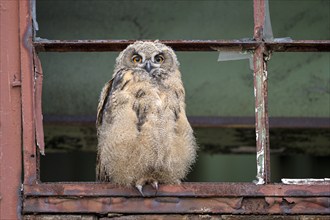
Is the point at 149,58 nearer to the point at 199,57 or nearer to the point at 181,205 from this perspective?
the point at 181,205

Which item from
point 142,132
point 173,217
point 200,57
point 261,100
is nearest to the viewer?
point 173,217

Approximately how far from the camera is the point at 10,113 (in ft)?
9.51

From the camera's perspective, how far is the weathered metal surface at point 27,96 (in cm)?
286

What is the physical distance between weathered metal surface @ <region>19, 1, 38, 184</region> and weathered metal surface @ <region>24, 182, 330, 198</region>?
2.8 inches

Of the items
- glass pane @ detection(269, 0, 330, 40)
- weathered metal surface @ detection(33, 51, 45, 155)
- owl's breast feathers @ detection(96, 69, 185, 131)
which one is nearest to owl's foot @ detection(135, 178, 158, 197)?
owl's breast feathers @ detection(96, 69, 185, 131)

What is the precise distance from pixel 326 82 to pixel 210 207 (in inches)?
76.7

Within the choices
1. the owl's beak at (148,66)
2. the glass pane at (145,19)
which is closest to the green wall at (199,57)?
the glass pane at (145,19)

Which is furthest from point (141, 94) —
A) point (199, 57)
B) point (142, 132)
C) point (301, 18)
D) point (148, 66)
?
point (301, 18)

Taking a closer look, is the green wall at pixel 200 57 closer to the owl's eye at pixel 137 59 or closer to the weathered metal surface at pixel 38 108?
the owl's eye at pixel 137 59

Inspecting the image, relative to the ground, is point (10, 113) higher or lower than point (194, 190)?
higher

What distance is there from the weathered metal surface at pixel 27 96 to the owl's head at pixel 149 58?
58 cm

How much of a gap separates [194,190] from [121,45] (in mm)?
619

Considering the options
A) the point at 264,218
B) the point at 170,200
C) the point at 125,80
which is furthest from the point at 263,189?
the point at 125,80

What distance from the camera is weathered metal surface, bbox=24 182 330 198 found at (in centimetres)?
285
